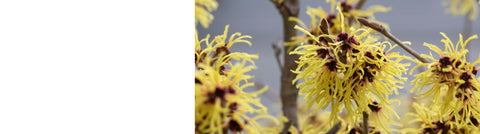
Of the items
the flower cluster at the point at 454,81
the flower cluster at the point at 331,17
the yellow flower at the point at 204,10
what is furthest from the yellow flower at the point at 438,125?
→ the yellow flower at the point at 204,10

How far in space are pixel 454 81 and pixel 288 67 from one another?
23 cm

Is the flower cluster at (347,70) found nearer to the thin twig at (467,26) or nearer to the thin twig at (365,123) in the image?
the thin twig at (365,123)

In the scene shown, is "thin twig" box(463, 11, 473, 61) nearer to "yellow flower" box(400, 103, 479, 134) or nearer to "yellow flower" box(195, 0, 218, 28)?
"yellow flower" box(400, 103, 479, 134)

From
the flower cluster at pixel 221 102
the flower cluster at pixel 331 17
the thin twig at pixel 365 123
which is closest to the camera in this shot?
the flower cluster at pixel 221 102

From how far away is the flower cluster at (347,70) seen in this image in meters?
0.46

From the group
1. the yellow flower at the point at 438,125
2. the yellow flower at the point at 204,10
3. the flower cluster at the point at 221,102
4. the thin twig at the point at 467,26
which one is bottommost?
the yellow flower at the point at 438,125

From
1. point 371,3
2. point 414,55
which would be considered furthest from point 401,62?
point 371,3

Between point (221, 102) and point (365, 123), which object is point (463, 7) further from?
point (221, 102)

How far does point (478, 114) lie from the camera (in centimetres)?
52

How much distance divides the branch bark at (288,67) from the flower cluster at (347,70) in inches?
5.0

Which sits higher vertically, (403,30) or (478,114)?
(403,30)

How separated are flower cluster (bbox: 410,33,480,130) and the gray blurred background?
0.13m
